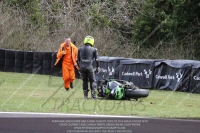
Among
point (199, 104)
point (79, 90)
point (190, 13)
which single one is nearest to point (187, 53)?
point (190, 13)

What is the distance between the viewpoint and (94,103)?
17062 millimetres

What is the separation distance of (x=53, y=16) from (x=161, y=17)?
404 inches

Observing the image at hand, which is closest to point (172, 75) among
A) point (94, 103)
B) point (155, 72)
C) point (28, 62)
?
point (155, 72)

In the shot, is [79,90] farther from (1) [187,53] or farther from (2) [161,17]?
(2) [161,17]

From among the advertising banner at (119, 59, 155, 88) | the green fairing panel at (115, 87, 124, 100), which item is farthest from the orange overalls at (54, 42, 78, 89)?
the advertising banner at (119, 59, 155, 88)

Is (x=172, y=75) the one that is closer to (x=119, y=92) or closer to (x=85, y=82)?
(x=119, y=92)

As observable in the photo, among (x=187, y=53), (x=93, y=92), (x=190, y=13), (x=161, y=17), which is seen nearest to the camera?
(x=93, y=92)

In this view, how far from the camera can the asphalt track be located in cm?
1093

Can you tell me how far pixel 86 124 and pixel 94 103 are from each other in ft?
16.9

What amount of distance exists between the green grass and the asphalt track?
1.40 metres

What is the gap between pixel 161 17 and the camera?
3972cm

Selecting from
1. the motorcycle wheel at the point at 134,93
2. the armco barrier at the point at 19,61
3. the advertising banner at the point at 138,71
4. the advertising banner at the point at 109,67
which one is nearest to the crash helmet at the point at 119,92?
the motorcycle wheel at the point at 134,93

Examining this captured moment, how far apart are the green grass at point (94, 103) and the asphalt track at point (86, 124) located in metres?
1.40

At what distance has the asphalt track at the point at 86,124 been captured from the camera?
1093cm
